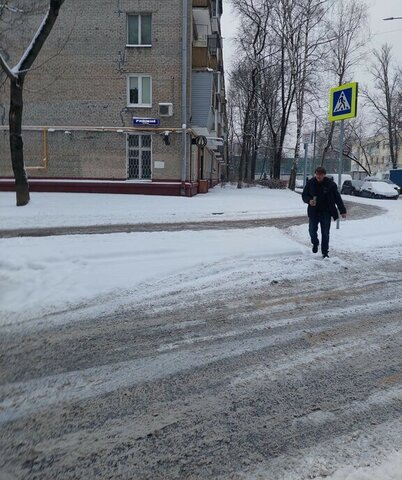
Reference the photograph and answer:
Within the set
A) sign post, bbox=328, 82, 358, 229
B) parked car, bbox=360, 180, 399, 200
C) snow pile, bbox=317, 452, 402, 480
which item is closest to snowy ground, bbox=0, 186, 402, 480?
snow pile, bbox=317, 452, 402, 480

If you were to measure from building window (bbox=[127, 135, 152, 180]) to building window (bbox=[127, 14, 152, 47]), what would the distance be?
4.48 meters

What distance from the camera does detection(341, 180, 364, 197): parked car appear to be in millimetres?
34500

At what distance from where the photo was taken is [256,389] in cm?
349

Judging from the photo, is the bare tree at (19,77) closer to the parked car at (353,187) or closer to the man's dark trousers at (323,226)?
the man's dark trousers at (323,226)

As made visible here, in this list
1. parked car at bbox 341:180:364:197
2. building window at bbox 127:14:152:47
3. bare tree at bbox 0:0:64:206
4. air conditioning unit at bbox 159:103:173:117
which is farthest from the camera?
parked car at bbox 341:180:364:197

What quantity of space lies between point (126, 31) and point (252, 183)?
52.6 ft

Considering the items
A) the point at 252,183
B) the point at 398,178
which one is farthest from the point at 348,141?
the point at 252,183

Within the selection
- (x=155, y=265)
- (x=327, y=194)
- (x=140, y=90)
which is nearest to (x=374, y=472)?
(x=155, y=265)

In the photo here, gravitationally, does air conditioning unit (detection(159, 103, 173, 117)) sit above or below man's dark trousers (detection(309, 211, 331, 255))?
above

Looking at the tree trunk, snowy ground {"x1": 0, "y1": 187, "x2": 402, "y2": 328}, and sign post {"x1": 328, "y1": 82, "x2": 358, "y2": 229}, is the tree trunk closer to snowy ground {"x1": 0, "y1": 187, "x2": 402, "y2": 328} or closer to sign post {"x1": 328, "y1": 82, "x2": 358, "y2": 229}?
snowy ground {"x1": 0, "y1": 187, "x2": 402, "y2": 328}

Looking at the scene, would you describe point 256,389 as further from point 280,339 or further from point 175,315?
point 175,315

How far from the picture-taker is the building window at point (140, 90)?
72.1 feet

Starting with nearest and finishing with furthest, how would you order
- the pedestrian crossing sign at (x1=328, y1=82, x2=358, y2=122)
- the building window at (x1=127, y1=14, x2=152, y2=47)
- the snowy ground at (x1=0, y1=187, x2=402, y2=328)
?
the snowy ground at (x1=0, y1=187, x2=402, y2=328) < the pedestrian crossing sign at (x1=328, y1=82, x2=358, y2=122) < the building window at (x1=127, y1=14, x2=152, y2=47)

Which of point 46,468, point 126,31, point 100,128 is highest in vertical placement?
point 126,31
